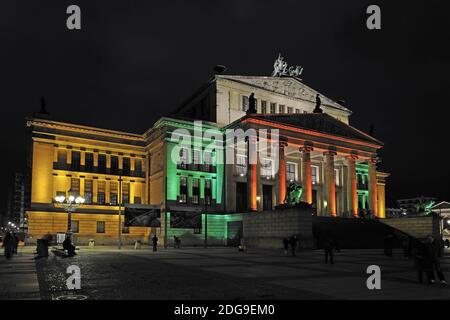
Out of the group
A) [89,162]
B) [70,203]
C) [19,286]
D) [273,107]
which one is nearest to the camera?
[19,286]

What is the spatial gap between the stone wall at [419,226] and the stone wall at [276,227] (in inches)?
629

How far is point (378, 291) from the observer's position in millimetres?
14477

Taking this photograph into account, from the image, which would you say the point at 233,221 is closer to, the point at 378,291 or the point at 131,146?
the point at 131,146

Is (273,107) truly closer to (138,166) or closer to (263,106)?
(263,106)

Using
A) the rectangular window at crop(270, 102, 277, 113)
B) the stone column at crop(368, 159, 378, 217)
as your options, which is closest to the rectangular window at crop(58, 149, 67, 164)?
the rectangular window at crop(270, 102, 277, 113)

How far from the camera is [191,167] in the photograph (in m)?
61.7

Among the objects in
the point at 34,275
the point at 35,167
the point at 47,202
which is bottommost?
the point at 34,275

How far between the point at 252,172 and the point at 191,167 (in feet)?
32.7

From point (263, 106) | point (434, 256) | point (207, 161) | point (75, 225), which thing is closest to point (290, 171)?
point (263, 106)

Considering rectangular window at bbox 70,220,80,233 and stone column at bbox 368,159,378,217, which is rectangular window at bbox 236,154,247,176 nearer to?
stone column at bbox 368,159,378,217

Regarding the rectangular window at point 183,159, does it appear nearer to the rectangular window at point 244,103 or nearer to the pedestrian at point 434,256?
the rectangular window at point 244,103

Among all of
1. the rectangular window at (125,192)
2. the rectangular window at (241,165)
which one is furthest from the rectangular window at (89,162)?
the rectangular window at (241,165)
